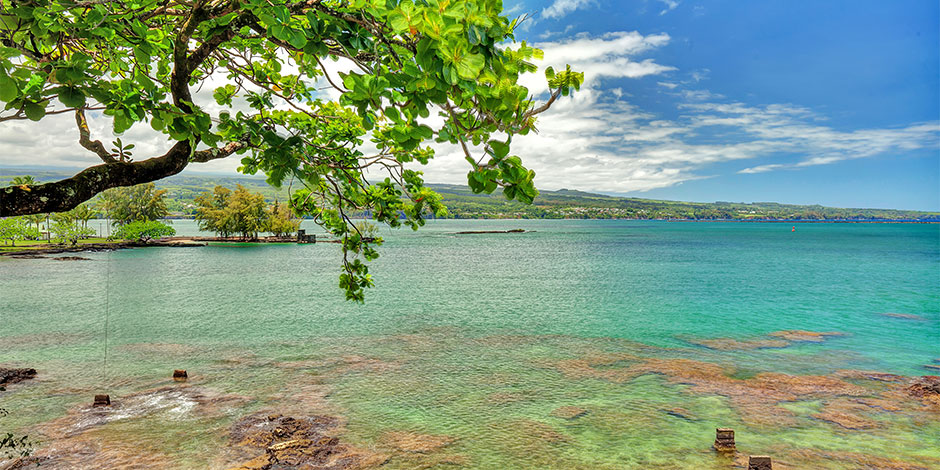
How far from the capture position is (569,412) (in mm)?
15727

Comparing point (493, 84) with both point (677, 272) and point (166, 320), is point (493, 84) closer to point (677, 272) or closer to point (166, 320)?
point (166, 320)

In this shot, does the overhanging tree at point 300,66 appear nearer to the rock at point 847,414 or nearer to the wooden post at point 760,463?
the wooden post at point 760,463

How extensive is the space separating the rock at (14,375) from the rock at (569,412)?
783 inches

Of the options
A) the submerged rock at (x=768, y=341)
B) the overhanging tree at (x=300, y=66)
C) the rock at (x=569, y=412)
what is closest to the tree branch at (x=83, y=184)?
the overhanging tree at (x=300, y=66)

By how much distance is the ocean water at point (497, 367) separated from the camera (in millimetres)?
13266

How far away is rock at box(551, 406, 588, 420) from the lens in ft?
50.4

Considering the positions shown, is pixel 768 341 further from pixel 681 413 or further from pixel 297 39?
pixel 297 39

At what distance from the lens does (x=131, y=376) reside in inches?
750

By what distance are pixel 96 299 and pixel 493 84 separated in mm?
49483

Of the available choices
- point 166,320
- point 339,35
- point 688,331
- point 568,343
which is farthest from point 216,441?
point 688,331

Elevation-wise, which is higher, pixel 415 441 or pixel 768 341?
pixel 415 441

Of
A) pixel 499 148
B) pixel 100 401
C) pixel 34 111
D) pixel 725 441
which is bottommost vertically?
pixel 100 401

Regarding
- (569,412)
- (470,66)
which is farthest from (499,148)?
(569,412)

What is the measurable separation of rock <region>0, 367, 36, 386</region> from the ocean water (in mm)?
713
